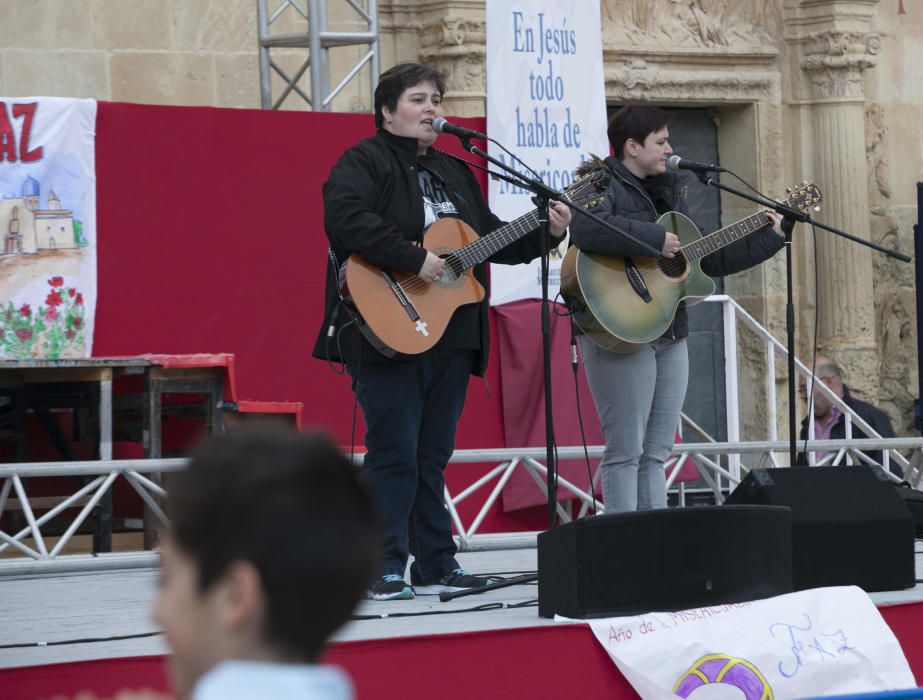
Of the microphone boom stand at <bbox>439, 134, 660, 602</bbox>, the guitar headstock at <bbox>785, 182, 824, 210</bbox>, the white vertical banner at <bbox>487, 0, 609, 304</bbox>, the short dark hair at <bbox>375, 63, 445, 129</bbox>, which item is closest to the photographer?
the microphone boom stand at <bbox>439, 134, 660, 602</bbox>

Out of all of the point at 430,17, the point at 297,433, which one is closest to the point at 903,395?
the point at 430,17

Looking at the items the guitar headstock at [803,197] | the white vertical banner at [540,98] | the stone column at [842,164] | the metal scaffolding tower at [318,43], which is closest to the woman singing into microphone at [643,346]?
the guitar headstock at [803,197]

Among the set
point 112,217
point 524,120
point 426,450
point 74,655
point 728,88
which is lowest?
point 74,655

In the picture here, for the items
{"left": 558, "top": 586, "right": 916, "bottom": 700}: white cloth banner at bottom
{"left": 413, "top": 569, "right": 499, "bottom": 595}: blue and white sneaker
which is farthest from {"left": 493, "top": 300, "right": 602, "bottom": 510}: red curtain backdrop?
{"left": 558, "top": 586, "right": 916, "bottom": 700}: white cloth banner at bottom

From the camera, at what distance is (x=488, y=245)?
4426 mm

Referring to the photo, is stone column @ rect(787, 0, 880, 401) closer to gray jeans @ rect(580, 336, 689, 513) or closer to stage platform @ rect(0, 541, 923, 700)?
gray jeans @ rect(580, 336, 689, 513)

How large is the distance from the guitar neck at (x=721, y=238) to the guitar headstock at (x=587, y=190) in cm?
40

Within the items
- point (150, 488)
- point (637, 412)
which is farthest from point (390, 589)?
point (150, 488)

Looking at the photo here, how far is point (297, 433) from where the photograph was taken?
4.01ft

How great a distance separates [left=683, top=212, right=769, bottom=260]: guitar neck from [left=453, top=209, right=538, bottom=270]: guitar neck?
0.81 meters

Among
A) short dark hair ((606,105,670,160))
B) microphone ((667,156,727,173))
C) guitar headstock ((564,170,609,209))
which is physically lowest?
guitar headstock ((564,170,609,209))

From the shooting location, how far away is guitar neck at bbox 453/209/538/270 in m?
4.43

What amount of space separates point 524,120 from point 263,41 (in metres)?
1.35

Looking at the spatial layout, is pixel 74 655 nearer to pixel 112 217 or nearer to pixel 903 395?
pixel 112 217
